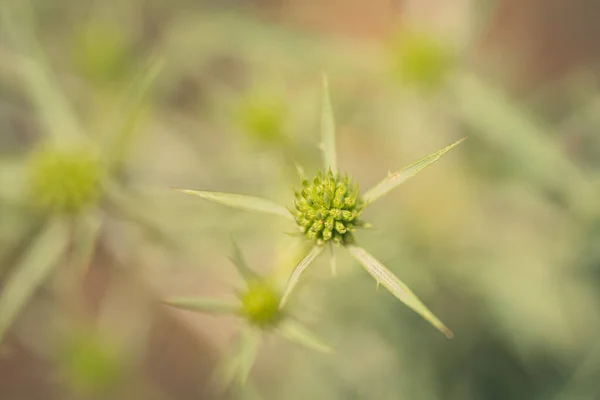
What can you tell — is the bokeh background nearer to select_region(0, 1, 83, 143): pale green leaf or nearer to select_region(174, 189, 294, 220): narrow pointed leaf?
select_region(0, 1, 83, 143): pale green leaf

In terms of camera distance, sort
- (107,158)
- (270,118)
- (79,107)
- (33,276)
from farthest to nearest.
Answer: (79,107) → (270,118) → (107,158) → (33,276)

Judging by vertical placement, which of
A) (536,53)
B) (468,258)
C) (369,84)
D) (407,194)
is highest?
(536,53)

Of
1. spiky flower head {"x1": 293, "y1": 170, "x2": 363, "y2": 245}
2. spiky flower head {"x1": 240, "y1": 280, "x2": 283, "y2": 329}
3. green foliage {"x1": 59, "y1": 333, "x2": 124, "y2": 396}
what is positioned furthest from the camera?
green foliage {"x1": 59, "y1": 333, "x2": 124, "y2": 396}

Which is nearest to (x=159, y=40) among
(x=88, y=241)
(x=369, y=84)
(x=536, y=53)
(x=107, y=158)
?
(x=369, y=84)

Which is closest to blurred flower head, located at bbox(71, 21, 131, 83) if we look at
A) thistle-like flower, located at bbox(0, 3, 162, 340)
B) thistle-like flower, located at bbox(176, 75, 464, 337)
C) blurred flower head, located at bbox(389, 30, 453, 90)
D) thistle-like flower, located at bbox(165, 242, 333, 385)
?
thistle-like flower, located at bbox(0, 3, 162, 340)

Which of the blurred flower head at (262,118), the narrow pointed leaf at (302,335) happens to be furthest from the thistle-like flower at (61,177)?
the narrow pointed leaf at (302,335)

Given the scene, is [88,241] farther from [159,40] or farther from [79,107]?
[159,40]
